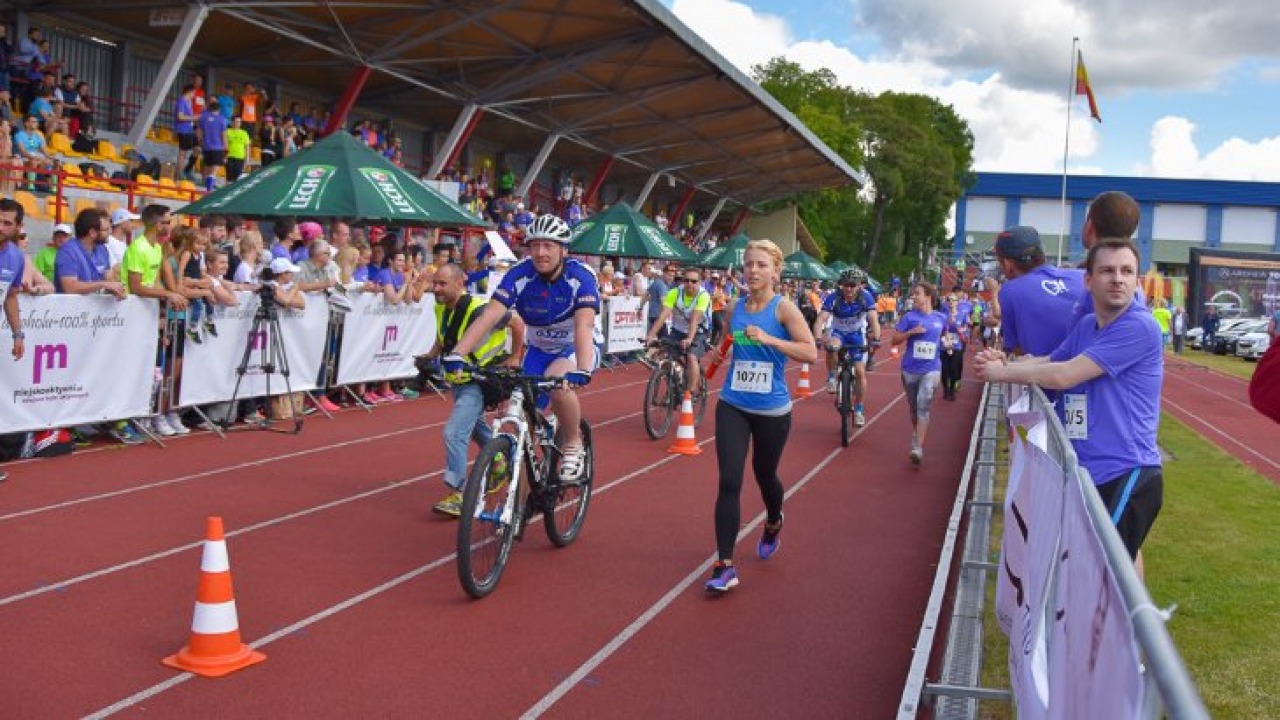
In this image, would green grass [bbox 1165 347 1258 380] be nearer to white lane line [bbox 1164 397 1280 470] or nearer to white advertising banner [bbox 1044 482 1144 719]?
white lane line [bbox 1164 397 1280 470]

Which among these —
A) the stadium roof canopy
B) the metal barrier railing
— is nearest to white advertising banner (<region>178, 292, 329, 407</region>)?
the metal barrier railing

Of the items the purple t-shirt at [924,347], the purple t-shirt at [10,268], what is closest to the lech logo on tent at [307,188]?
the purple t-shirt at [10,268]

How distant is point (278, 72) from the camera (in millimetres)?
29391

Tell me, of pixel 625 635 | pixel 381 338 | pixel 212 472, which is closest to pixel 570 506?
pixel 625 635

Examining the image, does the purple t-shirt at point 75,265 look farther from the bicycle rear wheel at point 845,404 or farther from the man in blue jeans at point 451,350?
the bicycle rear wheel at point 845,404

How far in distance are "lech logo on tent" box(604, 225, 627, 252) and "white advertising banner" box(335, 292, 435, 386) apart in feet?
17.3

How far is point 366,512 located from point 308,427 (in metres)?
4.15

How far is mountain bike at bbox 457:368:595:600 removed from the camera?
6.21 metres

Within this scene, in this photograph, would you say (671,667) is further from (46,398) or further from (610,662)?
(46,398)

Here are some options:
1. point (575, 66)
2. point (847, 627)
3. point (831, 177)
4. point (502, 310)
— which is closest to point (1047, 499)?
point (847, 627)

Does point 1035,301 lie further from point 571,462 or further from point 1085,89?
point 1085,89

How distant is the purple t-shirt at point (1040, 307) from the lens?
19.6 ft

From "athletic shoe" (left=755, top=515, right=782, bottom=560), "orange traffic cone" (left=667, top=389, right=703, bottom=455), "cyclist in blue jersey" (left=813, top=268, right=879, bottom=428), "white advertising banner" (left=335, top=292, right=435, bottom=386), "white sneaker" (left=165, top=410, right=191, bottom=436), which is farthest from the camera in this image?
"cyclist in blue jersey" (left=813, top=268, right=879, bottom=428)

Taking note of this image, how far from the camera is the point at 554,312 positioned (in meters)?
7.50
